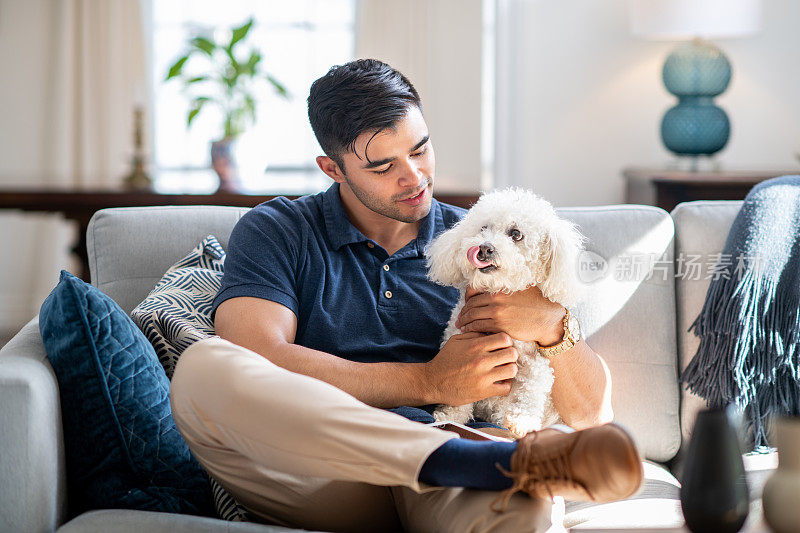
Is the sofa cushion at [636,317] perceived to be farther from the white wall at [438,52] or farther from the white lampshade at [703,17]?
the white wall at [438,52]

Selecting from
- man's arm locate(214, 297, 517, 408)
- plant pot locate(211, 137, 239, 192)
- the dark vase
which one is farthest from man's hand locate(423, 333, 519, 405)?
plant pot locate(211, 137, 239, 192)

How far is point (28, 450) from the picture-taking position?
1.22 meters

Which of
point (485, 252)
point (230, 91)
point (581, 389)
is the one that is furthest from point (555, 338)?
point (230, 91)

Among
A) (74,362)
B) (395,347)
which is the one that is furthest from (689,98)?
(74,362)

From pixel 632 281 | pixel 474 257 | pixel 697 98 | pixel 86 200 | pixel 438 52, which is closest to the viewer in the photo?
pixel 474 257

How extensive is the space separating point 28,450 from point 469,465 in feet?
2.23

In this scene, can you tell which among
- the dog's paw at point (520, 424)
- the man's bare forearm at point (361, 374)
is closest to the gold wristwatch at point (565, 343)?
the dog's paw at point (520, 424)

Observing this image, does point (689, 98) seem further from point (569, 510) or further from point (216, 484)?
point (216, 484)

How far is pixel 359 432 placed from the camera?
45.3 inches

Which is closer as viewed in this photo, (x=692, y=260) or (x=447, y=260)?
(x=447, y=260)

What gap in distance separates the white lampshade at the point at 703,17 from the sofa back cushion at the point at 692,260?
4.80 feet

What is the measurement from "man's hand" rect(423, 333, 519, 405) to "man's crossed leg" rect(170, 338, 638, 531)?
0.82 ft

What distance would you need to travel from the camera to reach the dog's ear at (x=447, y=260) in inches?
59.7

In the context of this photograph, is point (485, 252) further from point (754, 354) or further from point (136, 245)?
point (136, 245)
